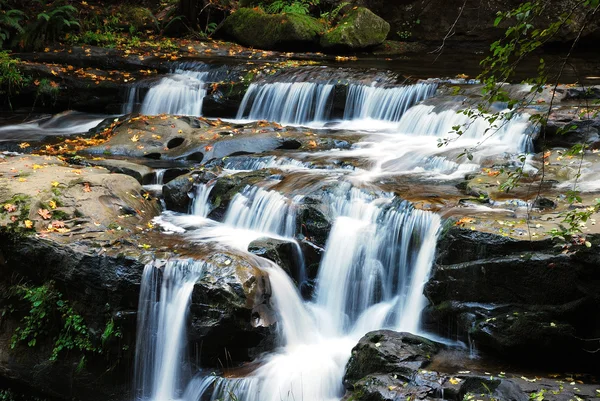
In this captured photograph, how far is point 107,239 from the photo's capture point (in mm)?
6852

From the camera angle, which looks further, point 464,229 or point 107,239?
point 107,239

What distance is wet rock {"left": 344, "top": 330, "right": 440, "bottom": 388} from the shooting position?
537cm

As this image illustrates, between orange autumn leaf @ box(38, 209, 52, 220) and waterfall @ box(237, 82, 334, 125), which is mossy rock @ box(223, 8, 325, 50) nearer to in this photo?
waterfall @ box(237, 82, 334, 125)

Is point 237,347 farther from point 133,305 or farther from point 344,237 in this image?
point 344,237

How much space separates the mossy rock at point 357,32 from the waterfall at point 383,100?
167 inches

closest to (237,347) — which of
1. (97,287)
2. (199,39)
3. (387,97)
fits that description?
(97,287)

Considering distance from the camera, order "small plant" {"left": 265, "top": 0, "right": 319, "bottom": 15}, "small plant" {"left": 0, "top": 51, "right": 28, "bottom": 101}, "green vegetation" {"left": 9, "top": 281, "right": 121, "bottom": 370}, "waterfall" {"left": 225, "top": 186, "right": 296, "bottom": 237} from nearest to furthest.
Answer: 1. "green vegetation" {"left": 9, "top": 281, "right": 121, "bottom": 370}
2. "waterfall" {"left": 225, "top": 186, "right": 296, "bottom": 237}
3. "small plant" {"left": 0, "top": 51, "right": 28, "bottom": 101}
4. "small plant" {"left": 265, "top": 0, "right": 319, "bottom": 15}

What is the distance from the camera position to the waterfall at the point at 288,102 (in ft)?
41.3

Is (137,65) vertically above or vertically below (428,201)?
above

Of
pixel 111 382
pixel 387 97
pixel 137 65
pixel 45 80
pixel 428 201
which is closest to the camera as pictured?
pixel 111 382

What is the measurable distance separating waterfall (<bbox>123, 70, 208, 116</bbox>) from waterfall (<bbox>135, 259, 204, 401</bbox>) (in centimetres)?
743

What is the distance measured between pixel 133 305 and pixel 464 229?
349 centimetres

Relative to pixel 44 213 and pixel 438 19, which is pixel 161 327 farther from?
pixel 438 19

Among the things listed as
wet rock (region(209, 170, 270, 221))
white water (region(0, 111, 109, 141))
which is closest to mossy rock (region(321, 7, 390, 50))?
white water (region(0, 111, 109, 141))
